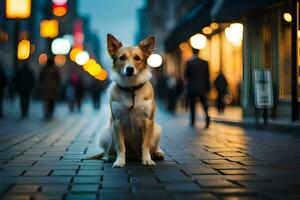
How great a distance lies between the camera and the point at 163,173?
20.6 ft

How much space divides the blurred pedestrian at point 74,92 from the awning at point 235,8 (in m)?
11.6

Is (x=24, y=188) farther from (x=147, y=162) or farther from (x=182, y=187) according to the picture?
(x=147, y=162)

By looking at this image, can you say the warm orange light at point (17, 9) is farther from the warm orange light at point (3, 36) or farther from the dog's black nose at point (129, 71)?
the warm orange light at point (3, 36)

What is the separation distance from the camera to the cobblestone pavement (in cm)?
503

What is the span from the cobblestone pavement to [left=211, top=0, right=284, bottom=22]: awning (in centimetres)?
657

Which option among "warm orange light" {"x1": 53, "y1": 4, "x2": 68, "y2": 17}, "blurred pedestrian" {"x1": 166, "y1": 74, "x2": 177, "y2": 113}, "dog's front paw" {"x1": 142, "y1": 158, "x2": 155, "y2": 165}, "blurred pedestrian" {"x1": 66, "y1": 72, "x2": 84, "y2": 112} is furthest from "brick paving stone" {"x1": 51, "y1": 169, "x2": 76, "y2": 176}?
"warm orange light" {"x1": 53, "y1": 4, "x2": 68, "y2": 17}

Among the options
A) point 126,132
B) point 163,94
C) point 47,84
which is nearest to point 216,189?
point 126,132

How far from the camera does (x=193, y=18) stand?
28281 millimetres

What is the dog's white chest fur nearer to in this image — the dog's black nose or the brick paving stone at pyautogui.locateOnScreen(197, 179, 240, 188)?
the dog's black nose

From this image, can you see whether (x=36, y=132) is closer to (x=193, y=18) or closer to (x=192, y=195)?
(x=192, y=195)

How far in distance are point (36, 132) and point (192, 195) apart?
8401 millimetres

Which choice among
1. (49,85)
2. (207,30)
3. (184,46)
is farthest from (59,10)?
(49,85)

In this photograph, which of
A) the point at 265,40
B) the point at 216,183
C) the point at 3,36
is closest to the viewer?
the point at 216,183

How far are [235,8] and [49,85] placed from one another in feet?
23.5
